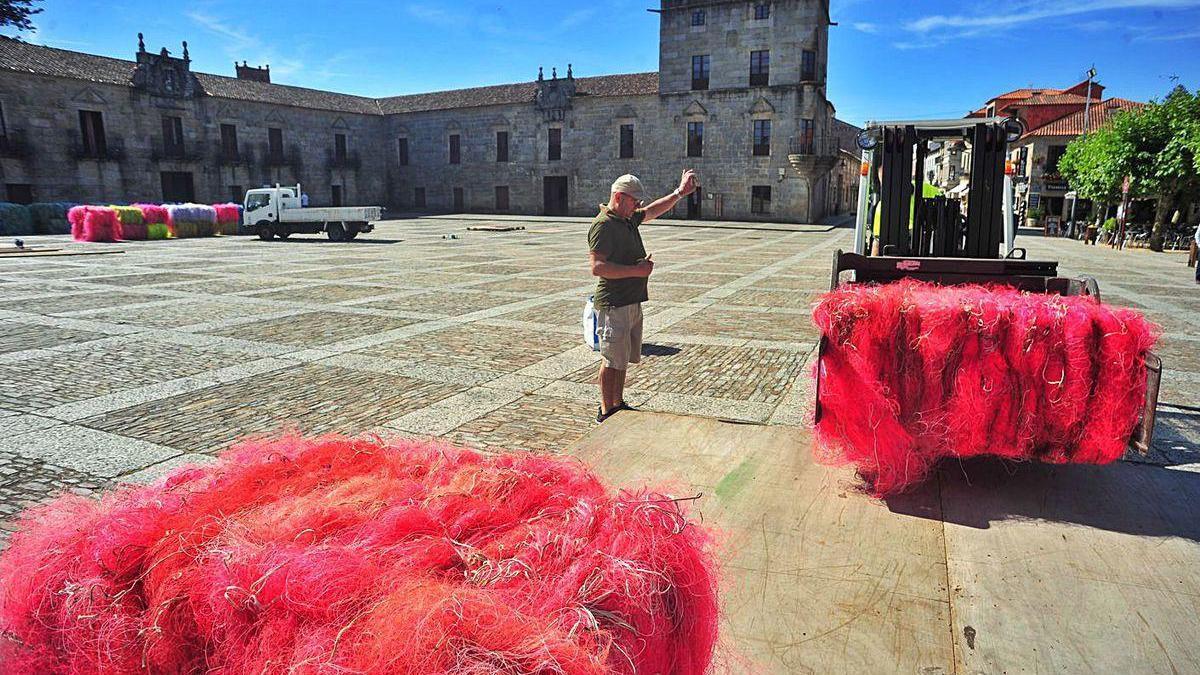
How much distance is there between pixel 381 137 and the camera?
5450cm

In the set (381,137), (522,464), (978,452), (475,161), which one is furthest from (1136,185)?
(381,137)

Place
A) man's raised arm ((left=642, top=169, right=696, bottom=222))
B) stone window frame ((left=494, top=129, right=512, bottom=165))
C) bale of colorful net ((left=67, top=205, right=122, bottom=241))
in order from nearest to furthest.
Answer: man's raised arm ((left=642, top=169, right=696, bottom=222)), bale of colorful net ((left=67, top=205, right=122, bottom=241)), stone window frame ((left=494, top=129, right=512, bottom=165))

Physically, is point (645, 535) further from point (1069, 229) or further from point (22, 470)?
point (1069, 229)

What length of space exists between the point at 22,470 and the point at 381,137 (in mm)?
54366

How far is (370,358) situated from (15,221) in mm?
32514

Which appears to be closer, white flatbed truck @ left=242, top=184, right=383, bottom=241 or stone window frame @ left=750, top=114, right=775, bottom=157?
white flatbed truck @ left=242, top=184, right=383, bottom=241

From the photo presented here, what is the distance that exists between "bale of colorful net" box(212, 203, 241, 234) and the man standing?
104 ft

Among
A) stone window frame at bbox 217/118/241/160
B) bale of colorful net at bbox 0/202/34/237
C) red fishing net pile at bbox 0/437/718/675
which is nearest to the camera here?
red fishing net pile at bbox 0/437/718/675

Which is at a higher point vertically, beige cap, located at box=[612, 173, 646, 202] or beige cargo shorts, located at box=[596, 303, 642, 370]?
beige cap, located at box=[612, 173, 646, 202]

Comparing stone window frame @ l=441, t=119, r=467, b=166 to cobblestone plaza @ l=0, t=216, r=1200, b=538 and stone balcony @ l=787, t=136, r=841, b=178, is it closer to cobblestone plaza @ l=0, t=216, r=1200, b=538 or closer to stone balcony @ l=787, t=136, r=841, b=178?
stone balcony @ l=787, t=136, r=841, b=178

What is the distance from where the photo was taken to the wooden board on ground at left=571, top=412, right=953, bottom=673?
8.32ft

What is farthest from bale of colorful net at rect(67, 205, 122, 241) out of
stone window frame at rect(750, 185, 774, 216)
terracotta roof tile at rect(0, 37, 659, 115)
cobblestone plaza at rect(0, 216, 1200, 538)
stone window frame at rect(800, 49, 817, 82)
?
stone window frame at rect(800, 49, 817, 82)

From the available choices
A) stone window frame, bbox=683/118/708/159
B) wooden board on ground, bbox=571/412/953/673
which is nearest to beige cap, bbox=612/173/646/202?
wooden board on ground, bbox=571/412/953/673

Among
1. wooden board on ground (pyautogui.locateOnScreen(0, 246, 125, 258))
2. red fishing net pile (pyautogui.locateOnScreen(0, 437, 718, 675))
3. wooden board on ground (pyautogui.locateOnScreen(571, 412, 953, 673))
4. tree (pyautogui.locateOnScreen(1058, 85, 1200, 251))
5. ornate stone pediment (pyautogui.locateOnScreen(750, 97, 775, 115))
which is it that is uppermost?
ornate stone pediment (pyautogui.locateOnScreen(750, 97, 775, 115))
